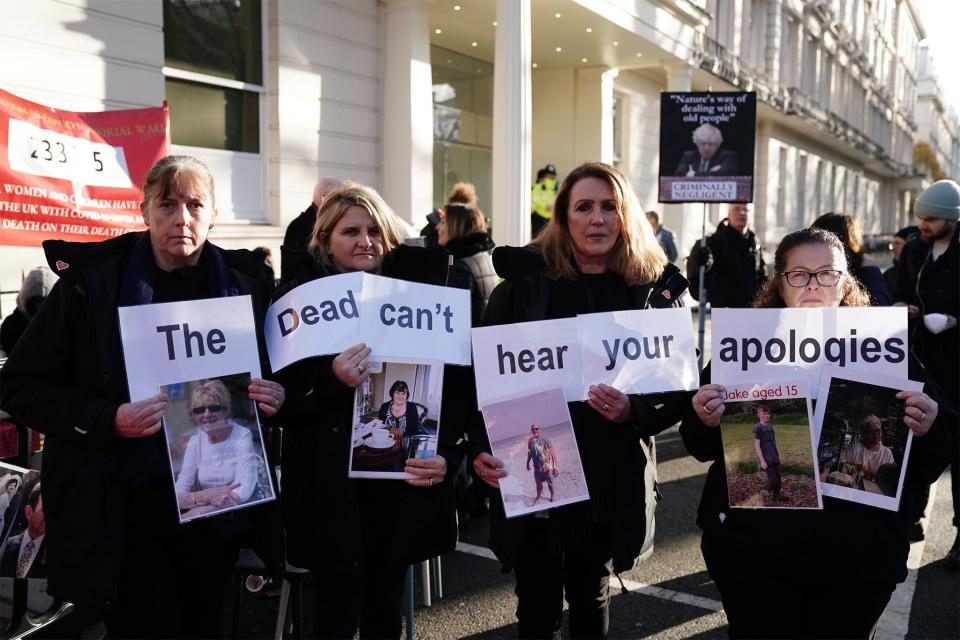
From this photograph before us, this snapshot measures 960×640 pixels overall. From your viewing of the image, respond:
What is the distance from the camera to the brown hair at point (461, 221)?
209 inches

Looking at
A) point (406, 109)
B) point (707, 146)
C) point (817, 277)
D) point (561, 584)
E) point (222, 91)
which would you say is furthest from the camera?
point (406, 109)

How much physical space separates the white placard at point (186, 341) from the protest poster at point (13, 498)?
1.01 meters

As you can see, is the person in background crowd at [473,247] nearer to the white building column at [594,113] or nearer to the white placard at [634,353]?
the white placard at [634,353]

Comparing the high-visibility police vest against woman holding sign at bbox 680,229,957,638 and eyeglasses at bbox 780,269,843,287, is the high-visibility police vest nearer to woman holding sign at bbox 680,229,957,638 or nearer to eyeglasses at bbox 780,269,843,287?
eyeglasses at bbox 780,269,843,287

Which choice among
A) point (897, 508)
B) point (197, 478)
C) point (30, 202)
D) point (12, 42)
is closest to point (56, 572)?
point (197, 478)

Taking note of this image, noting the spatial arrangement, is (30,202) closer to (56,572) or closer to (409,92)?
(56,572)

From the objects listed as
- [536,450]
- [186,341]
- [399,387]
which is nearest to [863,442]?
[536,450]

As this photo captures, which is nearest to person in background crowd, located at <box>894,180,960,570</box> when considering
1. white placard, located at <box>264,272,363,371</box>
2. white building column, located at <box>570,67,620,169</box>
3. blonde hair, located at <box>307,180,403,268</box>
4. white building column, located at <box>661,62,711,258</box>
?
blonde hair, located at <box>307,180,403,268</box>

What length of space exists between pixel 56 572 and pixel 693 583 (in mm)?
3178

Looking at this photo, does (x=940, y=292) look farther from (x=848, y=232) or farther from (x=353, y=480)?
(x=353, y=480)

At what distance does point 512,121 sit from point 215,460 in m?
9.64

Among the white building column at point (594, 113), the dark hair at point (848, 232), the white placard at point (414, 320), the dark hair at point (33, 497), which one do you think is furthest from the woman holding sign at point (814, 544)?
the white building column at point (594, 113)

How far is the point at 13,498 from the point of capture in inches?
109

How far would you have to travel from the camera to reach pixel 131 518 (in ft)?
7.30
